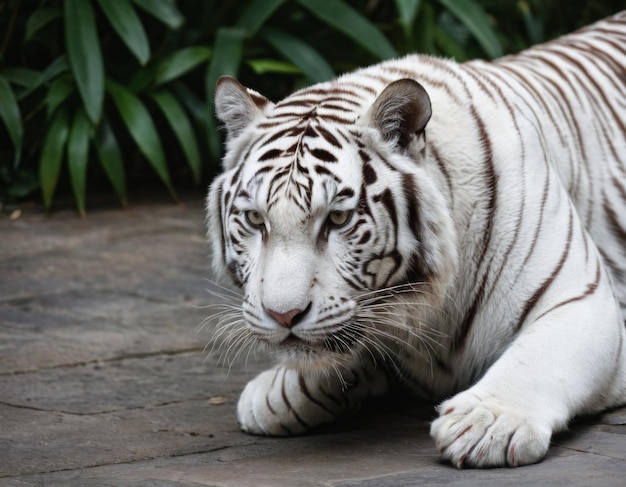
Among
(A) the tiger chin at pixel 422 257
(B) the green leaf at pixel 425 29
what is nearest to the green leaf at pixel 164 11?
(B) the green leaf at pixel 425 29

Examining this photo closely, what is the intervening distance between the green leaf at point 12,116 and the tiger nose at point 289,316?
3.35 meters

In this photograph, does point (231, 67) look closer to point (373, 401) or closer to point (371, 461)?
point (373, 401)

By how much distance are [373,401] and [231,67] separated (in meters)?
2.92

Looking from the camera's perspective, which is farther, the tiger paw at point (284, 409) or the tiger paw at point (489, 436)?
the tiger paw at point (284, 409)

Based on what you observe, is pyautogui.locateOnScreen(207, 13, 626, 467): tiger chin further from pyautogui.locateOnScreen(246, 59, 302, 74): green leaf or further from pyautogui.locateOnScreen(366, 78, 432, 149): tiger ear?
pyautogui.locateOnScreen(246, 59, 302, 74): green leaf

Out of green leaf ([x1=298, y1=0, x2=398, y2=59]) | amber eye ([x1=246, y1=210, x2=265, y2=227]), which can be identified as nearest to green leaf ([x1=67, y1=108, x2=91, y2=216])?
green leaf ([x1=298, y1=0, x2=398, y2=59])

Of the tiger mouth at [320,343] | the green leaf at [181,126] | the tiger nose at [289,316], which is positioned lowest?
the tiger mouth at [320,343]

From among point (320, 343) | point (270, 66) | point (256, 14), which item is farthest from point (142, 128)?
point (320, 343)

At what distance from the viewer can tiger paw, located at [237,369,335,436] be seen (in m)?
2.67

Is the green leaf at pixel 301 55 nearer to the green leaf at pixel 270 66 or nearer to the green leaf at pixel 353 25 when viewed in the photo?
the green leaf at pixel 270 66

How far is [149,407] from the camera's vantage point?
2.91 metres

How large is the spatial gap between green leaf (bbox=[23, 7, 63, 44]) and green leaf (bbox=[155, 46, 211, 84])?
1.89ft

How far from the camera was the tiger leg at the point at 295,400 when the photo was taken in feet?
8.77

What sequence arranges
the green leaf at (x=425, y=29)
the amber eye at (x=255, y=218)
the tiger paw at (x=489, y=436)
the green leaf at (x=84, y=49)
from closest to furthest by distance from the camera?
the tiger paw at (x=489, y=436) → the amber eye at (x=255, y=218) → the green leaf at (x=84, y=49) → the green leaf at (x=425, y=29)
